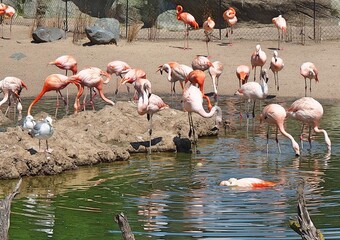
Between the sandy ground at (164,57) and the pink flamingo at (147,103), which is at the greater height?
the sandy ground at (164,57)

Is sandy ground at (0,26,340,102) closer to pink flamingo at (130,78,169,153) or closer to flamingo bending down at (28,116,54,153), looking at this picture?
pink flamingo at (130,78,169,153)

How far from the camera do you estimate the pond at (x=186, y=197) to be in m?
7.88

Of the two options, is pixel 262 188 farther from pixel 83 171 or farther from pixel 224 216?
pixel 83 171

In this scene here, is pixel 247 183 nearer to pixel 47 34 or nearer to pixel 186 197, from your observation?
pixel 186 197

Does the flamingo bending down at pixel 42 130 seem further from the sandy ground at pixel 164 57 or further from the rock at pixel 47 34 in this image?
the rock at pixel 47 34

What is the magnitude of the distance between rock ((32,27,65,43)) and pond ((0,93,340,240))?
38.1 feet

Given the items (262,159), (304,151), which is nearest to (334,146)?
(304,151)

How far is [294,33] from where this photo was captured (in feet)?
82.5

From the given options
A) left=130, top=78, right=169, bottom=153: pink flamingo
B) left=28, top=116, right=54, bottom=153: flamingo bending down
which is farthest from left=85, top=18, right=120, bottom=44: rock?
left=28, top=116, right=54, bottom=153: flamingo bending down

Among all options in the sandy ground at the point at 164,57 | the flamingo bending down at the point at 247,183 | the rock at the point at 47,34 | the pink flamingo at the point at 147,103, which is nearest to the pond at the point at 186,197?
the flamingo bending down at the point at 247,183

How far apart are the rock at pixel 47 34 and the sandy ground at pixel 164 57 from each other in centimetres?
21

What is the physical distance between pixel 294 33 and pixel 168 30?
3966 mm

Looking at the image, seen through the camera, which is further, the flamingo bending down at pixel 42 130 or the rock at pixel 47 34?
the rock at pixel 47 34

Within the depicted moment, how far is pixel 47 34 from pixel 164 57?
3.42 meters
